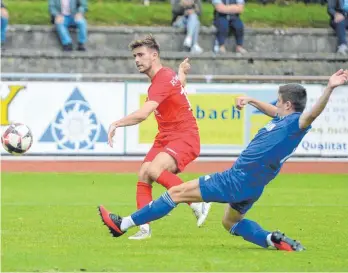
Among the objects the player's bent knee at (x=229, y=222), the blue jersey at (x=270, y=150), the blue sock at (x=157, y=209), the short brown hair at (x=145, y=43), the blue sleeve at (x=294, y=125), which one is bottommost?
the player's bent knee at (x=229, y=222)

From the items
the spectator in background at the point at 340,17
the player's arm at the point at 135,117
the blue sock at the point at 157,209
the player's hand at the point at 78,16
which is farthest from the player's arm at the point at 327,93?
the spectator in background at the point at 340,17

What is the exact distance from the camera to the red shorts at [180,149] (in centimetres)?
1156

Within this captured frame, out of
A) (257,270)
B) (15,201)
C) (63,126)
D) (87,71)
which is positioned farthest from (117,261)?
(87,71)

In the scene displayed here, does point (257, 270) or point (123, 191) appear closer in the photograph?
point (257, 270)

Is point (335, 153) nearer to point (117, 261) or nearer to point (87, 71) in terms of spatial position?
point (87, 71)

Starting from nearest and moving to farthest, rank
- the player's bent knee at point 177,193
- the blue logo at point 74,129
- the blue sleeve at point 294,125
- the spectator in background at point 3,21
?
1. the blue sleeve at point 294,125
2. the player's bent knee at point 177,193
3. the blue logo at point 74,129
4. the spectator in background at point 3,21

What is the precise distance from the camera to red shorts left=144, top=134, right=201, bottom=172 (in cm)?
1156

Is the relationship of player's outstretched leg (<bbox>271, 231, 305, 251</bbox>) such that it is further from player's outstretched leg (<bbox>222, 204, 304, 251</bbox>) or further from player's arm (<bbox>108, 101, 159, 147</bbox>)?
player's arm (<bbox>108, 101, 159, 147</bbox>)

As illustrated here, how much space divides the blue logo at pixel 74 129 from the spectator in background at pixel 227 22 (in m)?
4.96

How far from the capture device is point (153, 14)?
2872 cm

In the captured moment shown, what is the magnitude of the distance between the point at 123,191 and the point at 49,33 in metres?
9.28

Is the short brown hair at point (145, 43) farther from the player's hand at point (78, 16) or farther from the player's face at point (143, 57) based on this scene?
the player's hand at point (78, 16)

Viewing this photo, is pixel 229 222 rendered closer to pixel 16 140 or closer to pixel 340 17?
pixel 16 140

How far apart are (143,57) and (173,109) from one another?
0.75 metres
